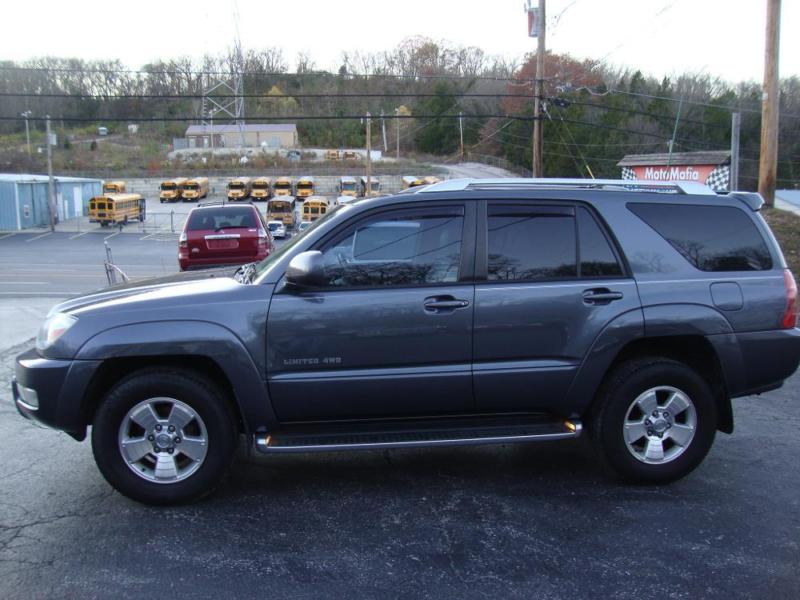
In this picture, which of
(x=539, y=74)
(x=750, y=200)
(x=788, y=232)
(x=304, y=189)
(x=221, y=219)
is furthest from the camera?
(x=304, y=189)

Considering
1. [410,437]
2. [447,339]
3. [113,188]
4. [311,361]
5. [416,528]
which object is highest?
[113,188]

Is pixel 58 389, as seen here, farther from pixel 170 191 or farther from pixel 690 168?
Answer: pixel 170 191

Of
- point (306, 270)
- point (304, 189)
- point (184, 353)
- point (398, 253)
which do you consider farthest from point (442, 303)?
point (304, 189)

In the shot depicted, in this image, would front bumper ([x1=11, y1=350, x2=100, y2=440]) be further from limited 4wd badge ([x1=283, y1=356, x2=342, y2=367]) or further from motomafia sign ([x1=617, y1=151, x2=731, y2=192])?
motomafia sign ([x1=617, y1=151, x2=731, y2=192])

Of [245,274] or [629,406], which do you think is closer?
[629,406]

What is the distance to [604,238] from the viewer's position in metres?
4.50

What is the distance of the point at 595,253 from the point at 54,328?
10.8 ft

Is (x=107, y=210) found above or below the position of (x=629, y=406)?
above

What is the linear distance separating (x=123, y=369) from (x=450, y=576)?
88.5 inches

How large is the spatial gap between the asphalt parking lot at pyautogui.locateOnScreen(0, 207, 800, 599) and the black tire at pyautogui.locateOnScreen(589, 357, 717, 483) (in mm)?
149

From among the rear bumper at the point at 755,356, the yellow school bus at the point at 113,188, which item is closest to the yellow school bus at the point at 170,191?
the yellow school bus at the point at 113,188

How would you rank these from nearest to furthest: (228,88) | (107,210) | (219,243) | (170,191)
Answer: (219,243), (107,210), (170,191), (228,88)

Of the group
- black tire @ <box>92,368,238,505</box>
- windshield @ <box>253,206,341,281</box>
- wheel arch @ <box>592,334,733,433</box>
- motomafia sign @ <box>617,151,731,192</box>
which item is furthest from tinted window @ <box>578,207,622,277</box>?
motomafia sign @ <box>617,151,731,192</box>

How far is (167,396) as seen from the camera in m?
4.11
